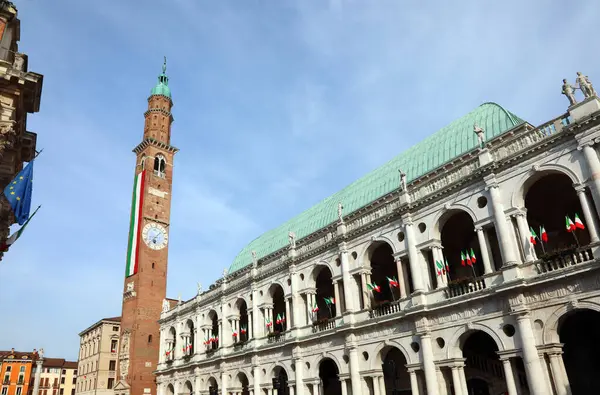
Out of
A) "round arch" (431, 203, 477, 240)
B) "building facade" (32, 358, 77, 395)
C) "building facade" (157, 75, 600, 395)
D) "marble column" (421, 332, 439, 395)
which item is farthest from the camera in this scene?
"building facade" (32, 358, 77, 395)

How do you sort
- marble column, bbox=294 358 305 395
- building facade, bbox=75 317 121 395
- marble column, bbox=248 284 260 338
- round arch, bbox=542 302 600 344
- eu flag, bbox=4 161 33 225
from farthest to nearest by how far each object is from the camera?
1. building facade, bbox=75 317 121 395
2. marble column, bbox=248 284 260 338
3. marble column, bbox=294 358 305 395
4. round arch, bbox=542 302 600 344
5. eu flag, bbox=4 161 33 225

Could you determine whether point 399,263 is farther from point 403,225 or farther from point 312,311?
point 312,311

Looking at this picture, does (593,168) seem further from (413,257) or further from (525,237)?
(413,257)

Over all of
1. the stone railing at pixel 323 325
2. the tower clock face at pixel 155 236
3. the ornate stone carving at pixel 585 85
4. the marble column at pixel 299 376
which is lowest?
the marble column at pixel 299 376

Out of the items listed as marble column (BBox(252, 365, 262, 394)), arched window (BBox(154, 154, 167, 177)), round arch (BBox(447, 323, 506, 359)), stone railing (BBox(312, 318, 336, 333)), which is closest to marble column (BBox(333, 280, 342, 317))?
stone railing (BBox(312, 318, 336, 333))

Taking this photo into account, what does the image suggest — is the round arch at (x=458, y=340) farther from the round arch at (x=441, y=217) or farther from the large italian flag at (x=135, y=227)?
the large italian flag at (x=135, y=227)

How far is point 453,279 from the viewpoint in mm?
29266

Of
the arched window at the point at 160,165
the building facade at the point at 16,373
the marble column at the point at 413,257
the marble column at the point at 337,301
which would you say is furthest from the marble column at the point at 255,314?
the building facade at the point at 16,373

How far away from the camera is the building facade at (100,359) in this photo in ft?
209

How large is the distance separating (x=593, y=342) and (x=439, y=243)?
29.8 ft

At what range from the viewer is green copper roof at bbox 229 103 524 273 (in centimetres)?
3070

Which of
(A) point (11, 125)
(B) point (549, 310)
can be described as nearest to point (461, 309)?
(B) point (549, 310)

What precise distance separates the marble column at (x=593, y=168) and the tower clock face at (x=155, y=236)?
52202mm

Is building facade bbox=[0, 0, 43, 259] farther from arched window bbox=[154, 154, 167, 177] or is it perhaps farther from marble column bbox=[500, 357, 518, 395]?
arched window bbox=[154, 154, 167, 177]
